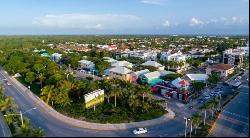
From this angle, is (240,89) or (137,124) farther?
(240,89)

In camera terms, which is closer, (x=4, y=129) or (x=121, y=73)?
(x=4, y=129)

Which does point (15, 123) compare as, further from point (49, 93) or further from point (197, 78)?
point (197, 78)

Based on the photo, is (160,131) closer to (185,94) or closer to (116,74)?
(185,94)

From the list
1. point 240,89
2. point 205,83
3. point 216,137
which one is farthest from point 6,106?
point 240,89

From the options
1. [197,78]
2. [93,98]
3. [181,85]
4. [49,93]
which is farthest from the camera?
[197,78]

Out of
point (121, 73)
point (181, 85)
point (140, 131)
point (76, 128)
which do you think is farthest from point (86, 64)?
point (140, 131)

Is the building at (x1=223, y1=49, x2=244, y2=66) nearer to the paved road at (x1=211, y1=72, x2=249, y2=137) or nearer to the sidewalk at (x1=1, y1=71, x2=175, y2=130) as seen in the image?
the paved road at (x1=211, y1=72, x2=249, y2=137)
